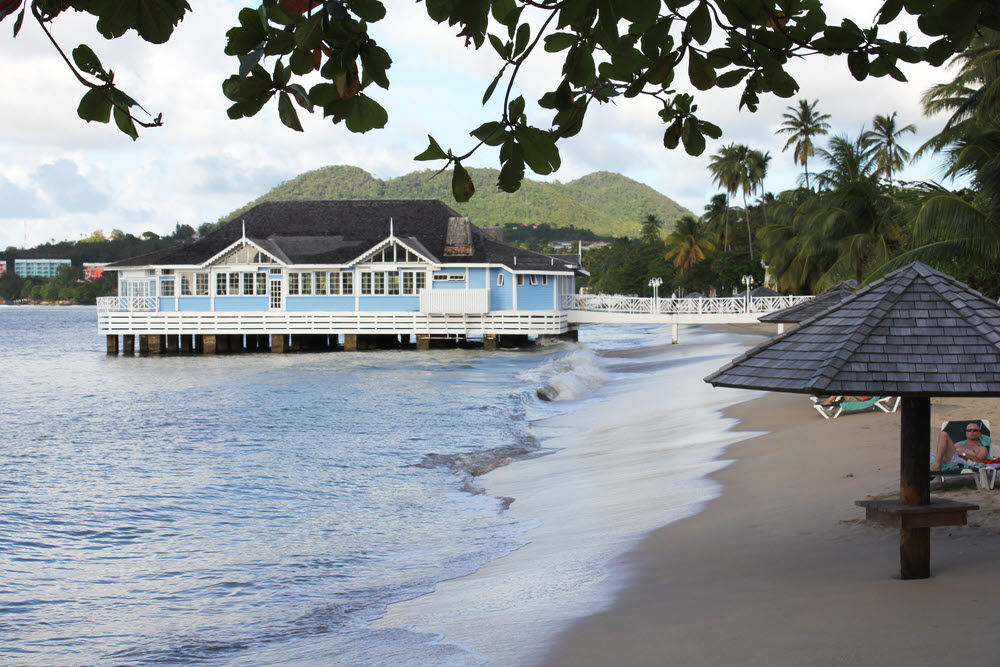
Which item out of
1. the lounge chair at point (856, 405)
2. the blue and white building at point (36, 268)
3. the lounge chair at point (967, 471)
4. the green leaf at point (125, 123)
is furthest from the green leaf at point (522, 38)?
the blue and white building at point (36, 268)

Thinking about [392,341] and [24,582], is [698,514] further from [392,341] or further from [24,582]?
[392,341]

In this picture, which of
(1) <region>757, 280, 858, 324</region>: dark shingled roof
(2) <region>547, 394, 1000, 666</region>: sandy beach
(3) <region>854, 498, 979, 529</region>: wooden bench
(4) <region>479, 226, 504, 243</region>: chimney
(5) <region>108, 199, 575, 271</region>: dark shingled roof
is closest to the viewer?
(2) <region>547, 394, 1000, 666</region>: sandy beach

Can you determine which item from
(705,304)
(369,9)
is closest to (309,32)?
(369,9)

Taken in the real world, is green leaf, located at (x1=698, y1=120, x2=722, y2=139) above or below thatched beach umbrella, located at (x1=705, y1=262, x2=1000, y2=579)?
above

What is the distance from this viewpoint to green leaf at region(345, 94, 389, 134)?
9.73 feet

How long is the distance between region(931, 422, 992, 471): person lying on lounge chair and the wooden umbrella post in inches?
99.2

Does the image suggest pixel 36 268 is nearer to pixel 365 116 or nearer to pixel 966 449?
pixel 966 449

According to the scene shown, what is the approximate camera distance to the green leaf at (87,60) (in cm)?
294

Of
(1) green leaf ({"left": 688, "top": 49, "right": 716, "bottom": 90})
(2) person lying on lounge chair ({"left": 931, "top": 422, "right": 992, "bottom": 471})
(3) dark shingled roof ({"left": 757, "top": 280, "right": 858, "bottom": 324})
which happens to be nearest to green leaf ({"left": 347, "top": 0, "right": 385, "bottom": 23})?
(1) green leaf ({"left": 688, "top": 49, "right": 716, "bottom": 90})

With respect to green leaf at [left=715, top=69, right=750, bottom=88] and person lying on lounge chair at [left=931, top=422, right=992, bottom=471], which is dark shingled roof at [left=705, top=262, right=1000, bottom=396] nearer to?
person lying on lounge chair at [left=931, top=422, right=992, bottom=471]

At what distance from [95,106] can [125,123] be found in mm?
101

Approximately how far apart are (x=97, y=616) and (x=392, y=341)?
3987cm

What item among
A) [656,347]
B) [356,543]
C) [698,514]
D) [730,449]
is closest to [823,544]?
[698,514]

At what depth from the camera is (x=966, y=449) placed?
9.03 m
